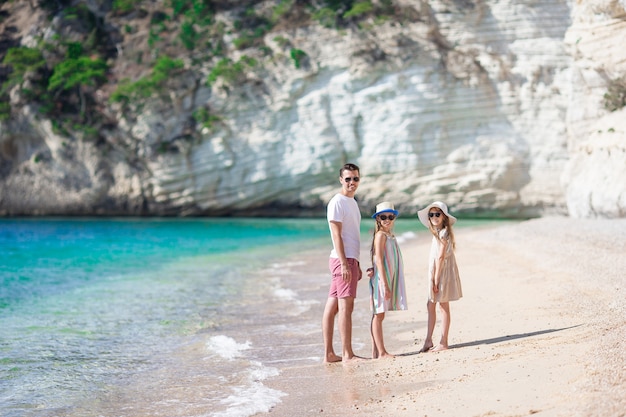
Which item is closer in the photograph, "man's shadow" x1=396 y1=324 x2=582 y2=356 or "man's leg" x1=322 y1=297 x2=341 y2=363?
"man's shadow" x1=396 y1=324 x2=582 y2=356

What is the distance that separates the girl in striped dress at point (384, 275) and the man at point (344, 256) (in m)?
0.17

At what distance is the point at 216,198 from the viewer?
91.9 feet

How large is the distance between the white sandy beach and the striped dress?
43 cm

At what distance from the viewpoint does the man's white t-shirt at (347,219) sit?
5.60 meters

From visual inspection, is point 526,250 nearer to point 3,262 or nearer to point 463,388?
point 463,388

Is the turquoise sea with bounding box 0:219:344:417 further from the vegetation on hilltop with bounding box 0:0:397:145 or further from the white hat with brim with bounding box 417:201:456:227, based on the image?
the vegetation on hilltop with bounding box 0:0:397:145

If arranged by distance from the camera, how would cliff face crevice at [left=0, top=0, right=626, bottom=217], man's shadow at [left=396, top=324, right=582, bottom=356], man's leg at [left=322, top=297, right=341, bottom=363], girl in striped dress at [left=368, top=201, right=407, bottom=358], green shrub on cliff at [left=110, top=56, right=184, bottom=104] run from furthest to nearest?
green shrub on cliff at [left=110, top=56, right=184, bottom=104] → cliff face crevice at [left=0, top=0, right=626, bottom=217] → man's leg at [left=322, top=297, right=341, bottom=363] → girl in striped dress at [left=368, top=201, right=407, bottom=358] → man's shadow at [left=396, top=324, right=582, bottom=356]

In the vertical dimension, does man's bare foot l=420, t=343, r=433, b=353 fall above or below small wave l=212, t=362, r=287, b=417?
above

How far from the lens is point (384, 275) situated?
5684 mm

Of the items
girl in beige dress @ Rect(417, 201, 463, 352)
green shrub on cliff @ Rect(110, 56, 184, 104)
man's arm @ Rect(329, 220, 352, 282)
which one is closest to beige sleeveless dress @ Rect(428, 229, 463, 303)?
girl in beige dress @ Rect(417, 201, 463, 352)

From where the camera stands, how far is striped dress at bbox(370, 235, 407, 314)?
18.6 feet

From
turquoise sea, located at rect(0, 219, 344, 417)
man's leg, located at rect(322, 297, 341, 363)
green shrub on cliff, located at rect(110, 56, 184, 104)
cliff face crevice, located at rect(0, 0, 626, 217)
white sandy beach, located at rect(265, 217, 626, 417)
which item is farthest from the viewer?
green shrub on cliff, located at rect(110, 56, 184, 104)

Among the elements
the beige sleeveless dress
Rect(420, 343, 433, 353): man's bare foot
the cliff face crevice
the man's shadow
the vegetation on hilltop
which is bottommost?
Rect(420, 343, 433, 353): man's bare foot

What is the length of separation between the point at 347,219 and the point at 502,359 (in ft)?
5.37
